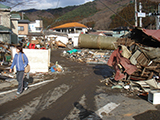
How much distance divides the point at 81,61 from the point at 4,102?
1114cm

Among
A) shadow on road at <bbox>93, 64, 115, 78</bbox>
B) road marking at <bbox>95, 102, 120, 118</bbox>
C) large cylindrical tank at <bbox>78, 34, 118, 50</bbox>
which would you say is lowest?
road marking at <bbox>95, 102, 120, 118</bbox>

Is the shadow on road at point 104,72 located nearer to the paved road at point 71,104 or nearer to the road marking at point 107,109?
the paved road at point 71,104

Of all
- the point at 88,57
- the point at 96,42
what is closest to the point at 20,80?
the point at 88,57

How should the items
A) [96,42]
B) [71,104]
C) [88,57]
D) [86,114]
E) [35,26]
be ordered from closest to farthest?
[86,114]
[71,104]
[88,57]
[96,42]
[35,26]

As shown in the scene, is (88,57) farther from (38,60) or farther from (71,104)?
(71,104)

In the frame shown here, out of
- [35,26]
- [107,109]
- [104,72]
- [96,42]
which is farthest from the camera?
[35,26]

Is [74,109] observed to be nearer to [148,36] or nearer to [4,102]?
[4,102]

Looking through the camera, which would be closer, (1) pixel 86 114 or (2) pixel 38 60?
(1) pixel 86 114

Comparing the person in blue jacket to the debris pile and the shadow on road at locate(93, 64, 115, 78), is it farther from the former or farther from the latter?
the debris pile

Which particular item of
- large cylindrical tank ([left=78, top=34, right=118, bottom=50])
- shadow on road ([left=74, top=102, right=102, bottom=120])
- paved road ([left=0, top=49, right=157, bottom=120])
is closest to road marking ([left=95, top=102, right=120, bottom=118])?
paved road ([left=0, top=49, right=157, bottom=120])

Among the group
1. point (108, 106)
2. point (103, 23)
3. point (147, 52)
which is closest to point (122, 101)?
point (108, 106)

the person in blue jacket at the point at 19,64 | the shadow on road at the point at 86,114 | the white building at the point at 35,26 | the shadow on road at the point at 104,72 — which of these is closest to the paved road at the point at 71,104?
the shadow on road at the point at 86,114

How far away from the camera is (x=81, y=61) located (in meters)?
16.0

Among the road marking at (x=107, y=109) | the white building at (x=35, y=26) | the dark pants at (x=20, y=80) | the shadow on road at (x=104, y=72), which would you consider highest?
the white building at (x=35, y=26)
